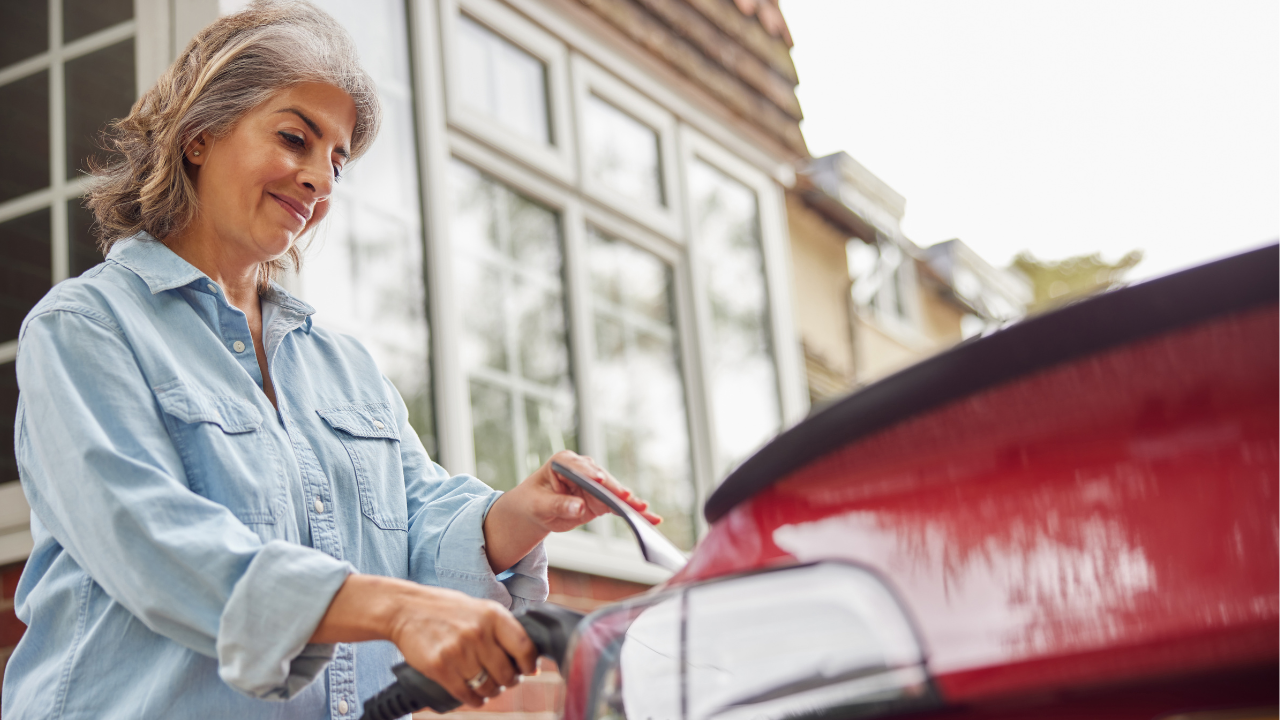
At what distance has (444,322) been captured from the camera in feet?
11.7

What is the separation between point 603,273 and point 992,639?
4071mm

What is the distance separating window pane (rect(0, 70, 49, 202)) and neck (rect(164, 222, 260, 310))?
1994 mm

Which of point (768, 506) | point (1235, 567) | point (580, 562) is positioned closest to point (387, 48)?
point (580, 562)

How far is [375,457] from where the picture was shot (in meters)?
1.65

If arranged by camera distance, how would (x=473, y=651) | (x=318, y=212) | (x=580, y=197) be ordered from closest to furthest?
1. (x=473, y=651)
2. (x=318, y=212)
3. (x=580, y=197)

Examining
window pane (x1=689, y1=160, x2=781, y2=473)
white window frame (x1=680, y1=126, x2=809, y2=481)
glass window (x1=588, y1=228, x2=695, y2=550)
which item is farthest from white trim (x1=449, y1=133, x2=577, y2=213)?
window pane (x1=689, y1=160, x2=781, y2=473)

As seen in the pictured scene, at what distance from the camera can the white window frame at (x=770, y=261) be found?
17.0ft

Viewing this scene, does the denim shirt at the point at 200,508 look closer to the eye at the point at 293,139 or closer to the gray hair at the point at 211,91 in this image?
the gray hair at the point at 211,91

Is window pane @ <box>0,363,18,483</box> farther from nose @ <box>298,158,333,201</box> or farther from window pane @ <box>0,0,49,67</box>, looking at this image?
nose @ <box>298,158,333,201</box>

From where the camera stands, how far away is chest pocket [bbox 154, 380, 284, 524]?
4.43ft

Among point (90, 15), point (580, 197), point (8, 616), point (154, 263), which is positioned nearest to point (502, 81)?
point (580, 197)

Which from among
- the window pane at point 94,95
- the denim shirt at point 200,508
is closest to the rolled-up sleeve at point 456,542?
the denim shirt at point 200,508

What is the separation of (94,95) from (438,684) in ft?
8.66

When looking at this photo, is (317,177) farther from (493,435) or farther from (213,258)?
(493,435)
